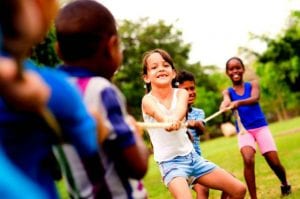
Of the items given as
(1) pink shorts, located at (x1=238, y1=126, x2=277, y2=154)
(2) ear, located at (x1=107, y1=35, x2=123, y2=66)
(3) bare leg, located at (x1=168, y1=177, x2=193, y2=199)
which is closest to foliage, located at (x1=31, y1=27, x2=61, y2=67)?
(1) pink shorts, located at (x1=238, y1=126, x2=277, y2=154)

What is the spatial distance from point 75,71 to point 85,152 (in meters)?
0.45

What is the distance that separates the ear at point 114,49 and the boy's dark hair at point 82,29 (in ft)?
0.06

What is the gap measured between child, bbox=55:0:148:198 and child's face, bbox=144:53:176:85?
2.40 meters

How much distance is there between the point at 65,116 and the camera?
1.67 metres

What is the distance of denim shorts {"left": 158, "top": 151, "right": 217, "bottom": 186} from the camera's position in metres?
4.72

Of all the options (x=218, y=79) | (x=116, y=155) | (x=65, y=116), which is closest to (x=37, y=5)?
(x=65, y=116)

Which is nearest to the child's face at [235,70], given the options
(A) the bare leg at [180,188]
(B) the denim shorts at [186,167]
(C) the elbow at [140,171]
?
(B) the denim shorts at [186,167]

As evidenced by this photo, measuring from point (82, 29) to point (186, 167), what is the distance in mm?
2728

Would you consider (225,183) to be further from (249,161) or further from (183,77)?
(249,161)

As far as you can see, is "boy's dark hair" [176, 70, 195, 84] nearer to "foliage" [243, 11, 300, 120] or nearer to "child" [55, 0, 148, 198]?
"child" [55, 0, 148, 198]

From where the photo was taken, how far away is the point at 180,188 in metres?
4.58

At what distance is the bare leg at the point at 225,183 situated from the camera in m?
4.51

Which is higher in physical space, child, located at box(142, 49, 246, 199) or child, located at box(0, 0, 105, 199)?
child, located at box(0, 0, 105, 199)

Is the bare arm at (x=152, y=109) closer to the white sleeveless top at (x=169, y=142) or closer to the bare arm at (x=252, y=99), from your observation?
the white sleeveless top at (x=169, y=142)
